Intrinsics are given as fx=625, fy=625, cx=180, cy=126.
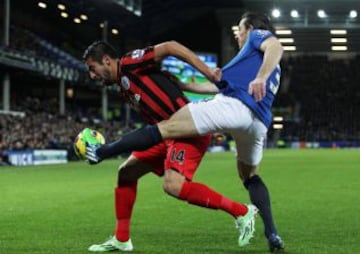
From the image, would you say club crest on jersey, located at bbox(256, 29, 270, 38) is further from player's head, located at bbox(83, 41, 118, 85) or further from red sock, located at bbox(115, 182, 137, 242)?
red sock, located at bbox(115, 182, 137, 242)

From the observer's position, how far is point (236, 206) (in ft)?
18.2

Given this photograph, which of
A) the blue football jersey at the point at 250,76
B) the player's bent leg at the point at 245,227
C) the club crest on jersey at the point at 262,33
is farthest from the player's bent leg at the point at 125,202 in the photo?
the club crest on jersey at the point at 262,33

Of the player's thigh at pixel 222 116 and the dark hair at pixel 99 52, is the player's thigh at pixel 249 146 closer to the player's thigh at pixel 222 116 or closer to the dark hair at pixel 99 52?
the player's thigh at pixel 222 116

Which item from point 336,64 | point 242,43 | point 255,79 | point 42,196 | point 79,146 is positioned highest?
point 336,64

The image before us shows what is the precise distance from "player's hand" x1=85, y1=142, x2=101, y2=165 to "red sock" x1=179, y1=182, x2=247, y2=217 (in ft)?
2.56

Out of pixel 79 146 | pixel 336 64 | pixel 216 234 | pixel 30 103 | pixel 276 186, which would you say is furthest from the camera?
pixel 336 64

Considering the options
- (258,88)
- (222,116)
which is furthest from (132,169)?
(258,88)

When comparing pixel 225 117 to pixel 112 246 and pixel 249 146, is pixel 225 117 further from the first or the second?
pixel 112 246

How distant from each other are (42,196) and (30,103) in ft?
114

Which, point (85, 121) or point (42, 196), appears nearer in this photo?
point (42, 196)

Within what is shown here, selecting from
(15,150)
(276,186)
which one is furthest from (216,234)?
(15,150)

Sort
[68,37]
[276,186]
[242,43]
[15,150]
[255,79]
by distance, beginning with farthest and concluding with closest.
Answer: [68,37] → [15,150] → [276,186] → [242,43] → [255,79]

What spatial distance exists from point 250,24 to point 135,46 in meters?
61.0

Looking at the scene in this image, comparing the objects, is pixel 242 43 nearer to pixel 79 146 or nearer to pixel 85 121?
pixel 79 146
